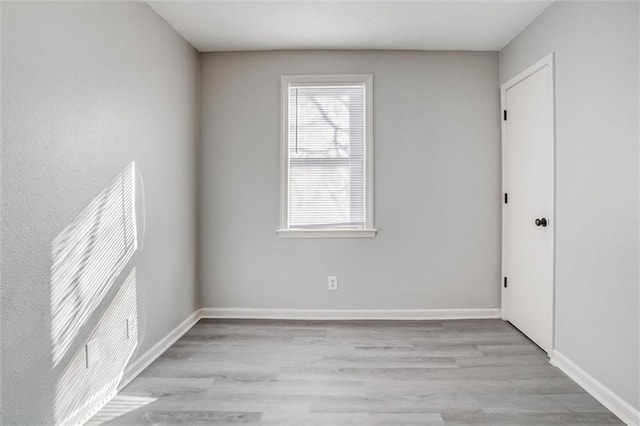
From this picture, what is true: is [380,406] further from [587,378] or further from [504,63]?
[504,63]

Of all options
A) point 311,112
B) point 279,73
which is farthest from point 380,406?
point 279,73

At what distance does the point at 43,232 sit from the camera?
5.25ft

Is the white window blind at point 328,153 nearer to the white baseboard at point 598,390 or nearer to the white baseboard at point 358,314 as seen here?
the white baseboard at point 358,314

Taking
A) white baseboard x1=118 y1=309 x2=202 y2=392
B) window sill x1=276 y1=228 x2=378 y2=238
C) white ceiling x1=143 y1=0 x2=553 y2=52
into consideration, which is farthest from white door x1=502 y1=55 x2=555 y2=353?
white baseboard x1=118 y1=309 x2=202 y2=392

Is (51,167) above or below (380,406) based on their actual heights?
above

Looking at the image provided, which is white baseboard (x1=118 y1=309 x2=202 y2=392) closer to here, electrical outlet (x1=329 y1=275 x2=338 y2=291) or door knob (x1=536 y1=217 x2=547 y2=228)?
electrical outlet (x1=329 y1=275 x2=338 y2=291)

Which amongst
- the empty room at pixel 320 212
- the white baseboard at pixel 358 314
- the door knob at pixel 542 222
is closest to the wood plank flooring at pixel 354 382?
the empty room at pixel 320 212

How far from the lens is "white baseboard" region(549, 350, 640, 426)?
1820 millimetres

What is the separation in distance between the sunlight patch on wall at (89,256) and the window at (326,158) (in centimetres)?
139

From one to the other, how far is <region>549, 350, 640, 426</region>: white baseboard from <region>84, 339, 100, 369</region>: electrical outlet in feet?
9.17

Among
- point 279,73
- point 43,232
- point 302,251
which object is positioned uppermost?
point 279,73

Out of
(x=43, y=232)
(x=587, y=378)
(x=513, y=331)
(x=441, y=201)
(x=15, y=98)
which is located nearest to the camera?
(x=15, y=98)

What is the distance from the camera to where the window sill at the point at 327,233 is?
329 centimetres

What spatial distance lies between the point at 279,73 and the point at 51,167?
2.16 meters
